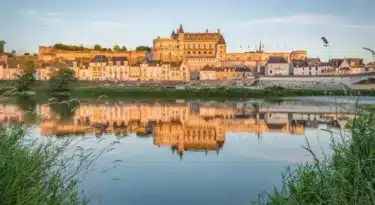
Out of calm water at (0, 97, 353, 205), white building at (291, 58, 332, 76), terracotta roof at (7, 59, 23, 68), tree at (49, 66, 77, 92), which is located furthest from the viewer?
terracotta roof at (7, 59, 23, 68)

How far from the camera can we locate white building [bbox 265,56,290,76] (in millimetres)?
84456

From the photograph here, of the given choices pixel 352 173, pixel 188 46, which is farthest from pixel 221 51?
pixel 352 173

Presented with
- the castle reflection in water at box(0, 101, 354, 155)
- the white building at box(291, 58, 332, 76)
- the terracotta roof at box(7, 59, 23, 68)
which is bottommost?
the castle reflection in water at box(0, 101, 354, 155)

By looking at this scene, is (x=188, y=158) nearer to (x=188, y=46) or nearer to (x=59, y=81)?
(x=59, y=81)

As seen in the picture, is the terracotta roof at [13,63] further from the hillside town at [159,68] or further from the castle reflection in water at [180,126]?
the castle reflection in water at [180,126]

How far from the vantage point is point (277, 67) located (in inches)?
3354

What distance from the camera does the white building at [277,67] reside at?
84.5m

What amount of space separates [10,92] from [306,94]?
51.3 meters

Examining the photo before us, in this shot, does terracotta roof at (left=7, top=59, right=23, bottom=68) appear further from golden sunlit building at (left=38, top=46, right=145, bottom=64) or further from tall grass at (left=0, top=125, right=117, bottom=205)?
tall grass at (left=0, top=125, right=117, bottom=205)

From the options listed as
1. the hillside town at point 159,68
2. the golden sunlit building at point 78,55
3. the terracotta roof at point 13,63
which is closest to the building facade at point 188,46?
the hillside town at point 159,68

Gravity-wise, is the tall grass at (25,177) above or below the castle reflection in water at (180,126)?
above

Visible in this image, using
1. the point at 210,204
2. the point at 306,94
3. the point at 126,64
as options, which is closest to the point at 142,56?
the point at 126,64

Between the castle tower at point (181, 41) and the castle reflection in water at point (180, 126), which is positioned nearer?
the castle reflection in water at point (180, 126)

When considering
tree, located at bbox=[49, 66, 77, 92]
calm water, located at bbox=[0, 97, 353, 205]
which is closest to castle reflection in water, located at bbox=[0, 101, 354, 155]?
Answer: calm water, located at bbox=[0, 97, 353, 205]
